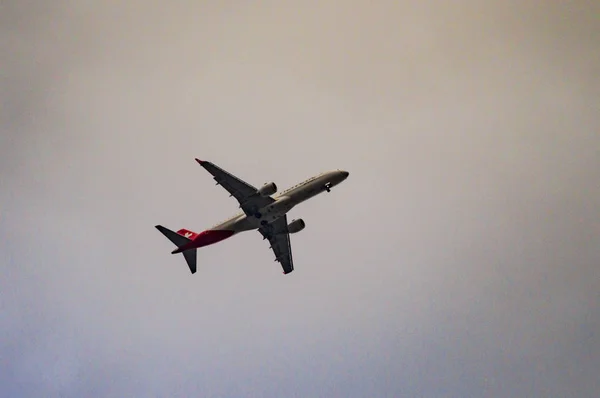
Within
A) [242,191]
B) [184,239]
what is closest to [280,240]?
[242,191]

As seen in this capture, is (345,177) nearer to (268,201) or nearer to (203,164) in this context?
(268,201)

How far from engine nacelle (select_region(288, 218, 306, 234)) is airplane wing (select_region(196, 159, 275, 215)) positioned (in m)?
7.38

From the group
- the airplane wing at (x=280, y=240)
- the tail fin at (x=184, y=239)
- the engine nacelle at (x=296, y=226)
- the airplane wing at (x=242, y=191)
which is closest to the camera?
the airplane wing at (x=242, y=191)

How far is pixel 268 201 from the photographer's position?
307ft

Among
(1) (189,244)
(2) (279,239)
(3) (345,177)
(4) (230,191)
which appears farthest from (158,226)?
(3) (345,177)

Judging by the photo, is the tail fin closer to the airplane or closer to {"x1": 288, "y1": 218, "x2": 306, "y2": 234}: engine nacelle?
the airplane

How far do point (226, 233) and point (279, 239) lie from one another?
9285 millimetres

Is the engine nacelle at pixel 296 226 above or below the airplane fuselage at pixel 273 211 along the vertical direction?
below

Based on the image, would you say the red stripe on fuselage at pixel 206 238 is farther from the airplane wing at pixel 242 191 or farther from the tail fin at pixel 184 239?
the airplane wing at pixel 242 191

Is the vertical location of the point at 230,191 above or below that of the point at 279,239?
above

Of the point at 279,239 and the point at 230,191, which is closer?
the point at 230,191

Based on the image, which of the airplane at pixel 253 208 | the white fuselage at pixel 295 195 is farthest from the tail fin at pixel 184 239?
the white fuselage at pixel 295 195

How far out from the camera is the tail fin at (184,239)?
9531 cm

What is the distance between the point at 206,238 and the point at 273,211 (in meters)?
9.86
